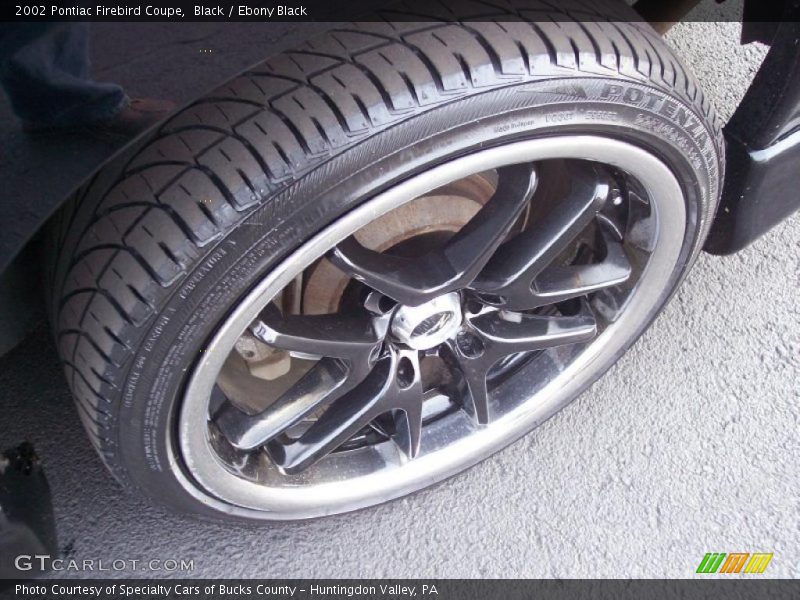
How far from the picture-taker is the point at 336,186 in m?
1.00

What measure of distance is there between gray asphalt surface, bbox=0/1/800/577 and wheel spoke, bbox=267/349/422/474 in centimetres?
21

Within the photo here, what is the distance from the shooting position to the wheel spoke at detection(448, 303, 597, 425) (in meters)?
1.49

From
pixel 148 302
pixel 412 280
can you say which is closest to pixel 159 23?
pixel 148 302

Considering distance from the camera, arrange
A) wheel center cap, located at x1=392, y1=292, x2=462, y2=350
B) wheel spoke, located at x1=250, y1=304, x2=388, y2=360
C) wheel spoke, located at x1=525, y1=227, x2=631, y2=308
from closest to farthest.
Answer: wheel spoke, located at x1=250, y1=304, x2=388, y2=360, wheel center cap, located at x1=392, y1=292, x2=462, y2=350, wheel spoke, located at x1=525, y1=227, x2=631, y2=308

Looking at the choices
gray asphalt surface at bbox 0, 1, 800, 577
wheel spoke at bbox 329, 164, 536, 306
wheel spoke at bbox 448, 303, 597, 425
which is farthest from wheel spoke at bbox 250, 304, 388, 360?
gray asphalt surface at bbox 0, 1, 800, 577

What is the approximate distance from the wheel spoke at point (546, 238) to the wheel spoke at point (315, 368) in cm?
22

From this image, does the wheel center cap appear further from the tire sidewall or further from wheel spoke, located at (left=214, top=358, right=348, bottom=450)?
the tire sidewall

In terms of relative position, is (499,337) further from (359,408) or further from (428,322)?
(359,408)

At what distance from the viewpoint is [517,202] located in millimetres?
1256

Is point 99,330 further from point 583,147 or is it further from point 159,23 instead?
point 583,147

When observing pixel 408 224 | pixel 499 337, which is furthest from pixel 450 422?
pixel 408 224

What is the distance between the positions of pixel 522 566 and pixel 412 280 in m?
0.77

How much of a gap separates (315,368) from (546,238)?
492mm

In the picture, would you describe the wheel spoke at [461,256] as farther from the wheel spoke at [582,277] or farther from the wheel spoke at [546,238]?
the wheel spoke at [582,277]
